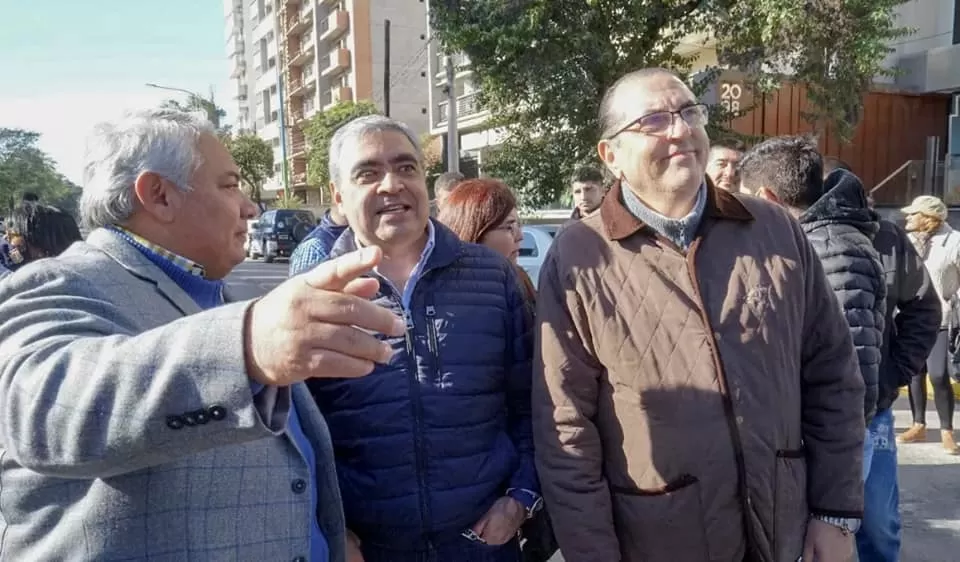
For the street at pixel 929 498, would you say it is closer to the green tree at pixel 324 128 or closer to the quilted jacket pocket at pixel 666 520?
the quilted jacket pocket at pixel 666 520

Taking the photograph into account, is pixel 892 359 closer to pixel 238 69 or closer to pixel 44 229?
pixel 44 229

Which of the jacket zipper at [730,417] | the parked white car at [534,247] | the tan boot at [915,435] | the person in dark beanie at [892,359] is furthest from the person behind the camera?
the parked white car at [534,247]

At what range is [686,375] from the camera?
1.71 meters

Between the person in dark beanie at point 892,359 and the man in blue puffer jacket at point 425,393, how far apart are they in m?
1.65

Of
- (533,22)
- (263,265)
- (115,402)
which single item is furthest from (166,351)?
(263,265)

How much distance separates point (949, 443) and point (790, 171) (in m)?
3.38

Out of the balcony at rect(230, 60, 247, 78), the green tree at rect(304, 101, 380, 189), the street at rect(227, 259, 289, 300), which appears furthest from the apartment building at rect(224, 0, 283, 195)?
the street at rect(227, 259, 289, 300)

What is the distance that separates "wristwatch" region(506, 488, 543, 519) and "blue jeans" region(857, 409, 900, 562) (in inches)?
63.2

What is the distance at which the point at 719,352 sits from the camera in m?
1.71

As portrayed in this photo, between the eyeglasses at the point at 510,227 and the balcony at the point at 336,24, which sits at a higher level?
the balcony at the point at 336,24

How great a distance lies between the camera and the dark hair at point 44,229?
4.16m

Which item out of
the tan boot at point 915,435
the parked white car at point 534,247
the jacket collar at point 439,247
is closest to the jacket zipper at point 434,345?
the jacket collar at point 439,247

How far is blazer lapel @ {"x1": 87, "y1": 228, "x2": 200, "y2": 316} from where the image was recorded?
1.26 metres

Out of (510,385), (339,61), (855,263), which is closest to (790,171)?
(855,263)
